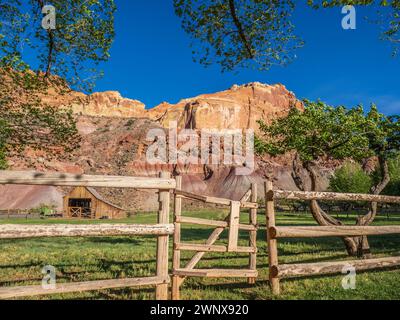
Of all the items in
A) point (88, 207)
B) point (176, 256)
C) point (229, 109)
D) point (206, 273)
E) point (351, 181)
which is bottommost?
point (206, 273)

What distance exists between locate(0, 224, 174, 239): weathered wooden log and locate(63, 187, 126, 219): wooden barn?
54.2 meters

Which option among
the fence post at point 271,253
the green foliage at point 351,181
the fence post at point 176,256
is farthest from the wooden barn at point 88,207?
the fence post at point 271,253

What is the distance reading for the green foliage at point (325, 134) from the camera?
A: 1522cm

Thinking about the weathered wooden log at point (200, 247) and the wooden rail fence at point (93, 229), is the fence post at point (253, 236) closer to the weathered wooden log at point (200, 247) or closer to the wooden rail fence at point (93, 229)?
the weathered wooden log at point (200, 247)

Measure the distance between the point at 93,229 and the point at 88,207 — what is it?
55.7 meters

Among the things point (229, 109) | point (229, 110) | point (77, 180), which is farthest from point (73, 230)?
point (229, 109)

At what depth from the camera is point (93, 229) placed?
5527 mm

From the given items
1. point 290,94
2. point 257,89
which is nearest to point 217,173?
point 257,89

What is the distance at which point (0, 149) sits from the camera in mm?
13555

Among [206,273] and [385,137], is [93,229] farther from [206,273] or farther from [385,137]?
[385,137]

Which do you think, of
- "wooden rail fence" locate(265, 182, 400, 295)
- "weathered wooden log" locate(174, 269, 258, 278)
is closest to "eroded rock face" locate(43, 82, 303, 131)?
"wooden rail fence" locate(265, 182, 400, 295)

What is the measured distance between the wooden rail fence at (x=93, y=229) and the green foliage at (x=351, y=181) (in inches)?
2670
